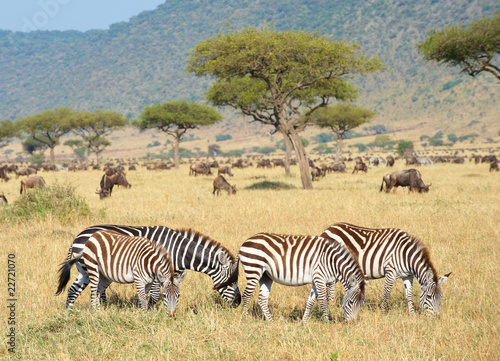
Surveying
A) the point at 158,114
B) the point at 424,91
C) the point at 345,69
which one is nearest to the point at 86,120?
the point at 158,114

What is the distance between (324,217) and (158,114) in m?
42.5

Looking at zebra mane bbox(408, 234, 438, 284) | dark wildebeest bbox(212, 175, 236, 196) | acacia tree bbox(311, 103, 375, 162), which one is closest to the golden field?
zebra mane bbox(408, 234, 438, 284)

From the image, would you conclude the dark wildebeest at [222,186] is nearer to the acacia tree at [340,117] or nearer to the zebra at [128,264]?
the zebra at [128,264]

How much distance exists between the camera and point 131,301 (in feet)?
23.0

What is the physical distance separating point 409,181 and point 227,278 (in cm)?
1795

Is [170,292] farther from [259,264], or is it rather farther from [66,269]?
[66,269]

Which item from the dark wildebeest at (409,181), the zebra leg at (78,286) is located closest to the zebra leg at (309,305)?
the zebra leg at (78,286)

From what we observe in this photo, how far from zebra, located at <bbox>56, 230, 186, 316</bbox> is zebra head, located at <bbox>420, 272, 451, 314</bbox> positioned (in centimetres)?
363

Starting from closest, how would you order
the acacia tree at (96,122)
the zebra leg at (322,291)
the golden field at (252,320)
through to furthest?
the golden field at (252,320) < the zebra leg at (322,291) < the acacia tree at (96,122)

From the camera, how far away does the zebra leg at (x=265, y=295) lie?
19.7ft

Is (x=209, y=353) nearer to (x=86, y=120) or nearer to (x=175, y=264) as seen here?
(x=175, y=264)

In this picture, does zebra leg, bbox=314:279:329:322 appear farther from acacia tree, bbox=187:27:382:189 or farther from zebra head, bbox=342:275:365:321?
acacia tree, bbox=187:27:382:189

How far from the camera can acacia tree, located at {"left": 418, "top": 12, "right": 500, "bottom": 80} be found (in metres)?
20.7

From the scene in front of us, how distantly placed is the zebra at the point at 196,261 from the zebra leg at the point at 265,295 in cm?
39
